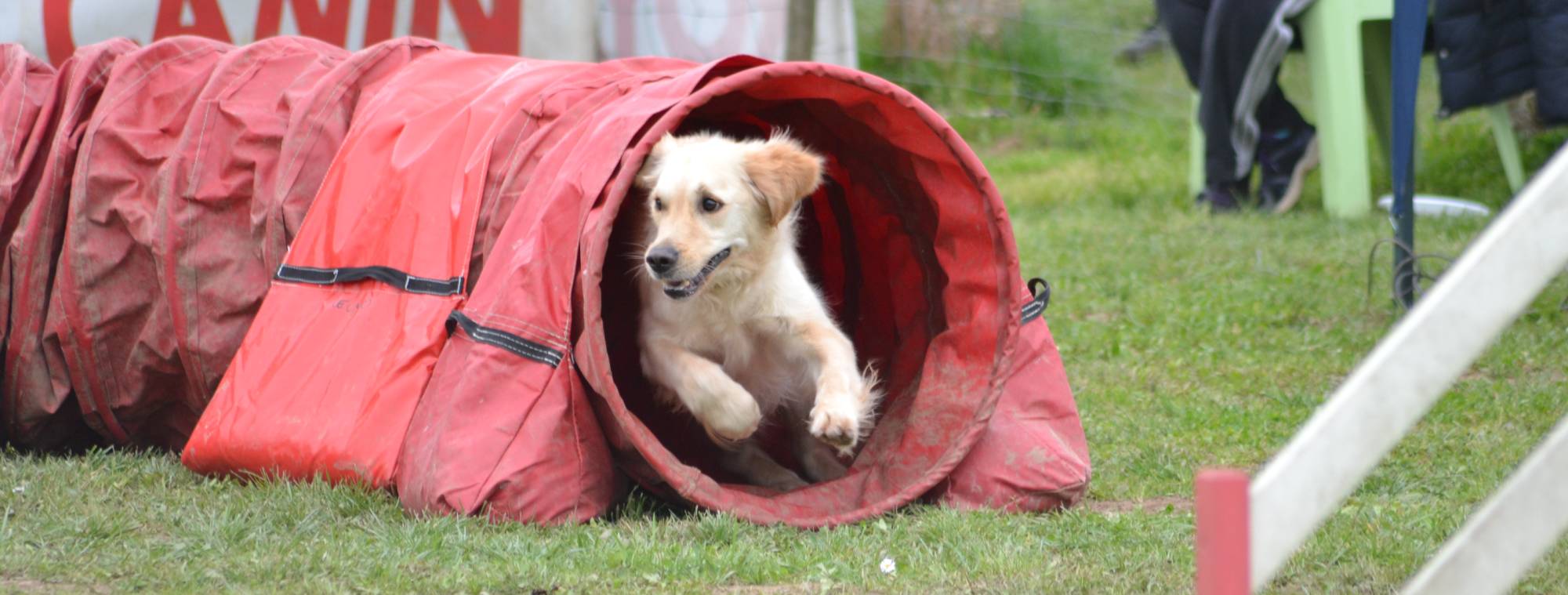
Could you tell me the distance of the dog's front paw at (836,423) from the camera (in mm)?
3645

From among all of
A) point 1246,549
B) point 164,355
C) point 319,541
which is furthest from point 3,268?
point 1246,549

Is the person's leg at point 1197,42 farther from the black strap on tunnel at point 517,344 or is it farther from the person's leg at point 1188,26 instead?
the black strap on tunnel at point 517,344

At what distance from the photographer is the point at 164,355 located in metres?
4.44

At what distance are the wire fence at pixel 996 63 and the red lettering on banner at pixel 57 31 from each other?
244 inches

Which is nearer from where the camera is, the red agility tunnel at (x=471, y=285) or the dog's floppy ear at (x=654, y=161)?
the red agility tunnel at (x=471, y=285)

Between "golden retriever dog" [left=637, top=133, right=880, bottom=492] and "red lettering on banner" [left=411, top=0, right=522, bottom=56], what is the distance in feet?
13.9

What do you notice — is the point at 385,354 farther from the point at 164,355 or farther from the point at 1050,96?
the point at 1050,96

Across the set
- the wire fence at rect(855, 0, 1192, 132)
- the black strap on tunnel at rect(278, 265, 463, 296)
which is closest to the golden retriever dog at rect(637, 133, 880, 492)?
the black strap on tunnel at rect(278, 265, 463, 296)

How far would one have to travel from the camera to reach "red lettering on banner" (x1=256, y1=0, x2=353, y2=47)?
790 centimetres

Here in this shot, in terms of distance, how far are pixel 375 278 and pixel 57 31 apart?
392cm

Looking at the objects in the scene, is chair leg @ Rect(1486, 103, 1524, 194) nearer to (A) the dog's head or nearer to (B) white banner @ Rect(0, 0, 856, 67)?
(B) white banner @ Rect(0, 0, 856, 67)

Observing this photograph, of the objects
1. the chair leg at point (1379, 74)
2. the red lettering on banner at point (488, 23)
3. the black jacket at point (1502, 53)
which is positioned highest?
the red lettering on banner at point (488, 23)

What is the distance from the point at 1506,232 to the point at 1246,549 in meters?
0.46

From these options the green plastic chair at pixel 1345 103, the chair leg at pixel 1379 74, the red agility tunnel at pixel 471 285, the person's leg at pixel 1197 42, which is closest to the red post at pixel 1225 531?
the red agility tunnel at pixel 471 285
